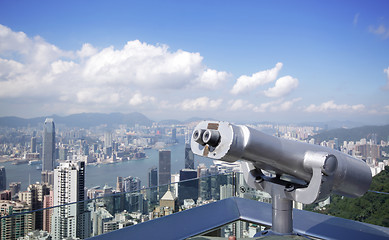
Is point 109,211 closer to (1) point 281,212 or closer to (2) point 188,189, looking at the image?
(2) point 188,189

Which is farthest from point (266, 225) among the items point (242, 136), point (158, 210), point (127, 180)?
point (127, 180)

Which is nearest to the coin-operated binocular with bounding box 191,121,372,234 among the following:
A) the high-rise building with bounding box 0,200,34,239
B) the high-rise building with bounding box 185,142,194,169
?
the high-rise building with bounding box 185,142,194,169

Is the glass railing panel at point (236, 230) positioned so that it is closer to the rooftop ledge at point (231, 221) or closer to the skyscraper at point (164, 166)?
the rooftop ledge at point (231, 221)

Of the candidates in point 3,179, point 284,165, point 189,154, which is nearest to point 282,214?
point 284,165

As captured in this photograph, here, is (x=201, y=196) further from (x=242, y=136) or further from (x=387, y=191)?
(x=242, y=136)

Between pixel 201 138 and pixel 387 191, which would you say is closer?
pixel 201 138

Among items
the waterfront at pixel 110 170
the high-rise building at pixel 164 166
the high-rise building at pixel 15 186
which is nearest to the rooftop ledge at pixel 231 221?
the waterfront at pixel 110 170
